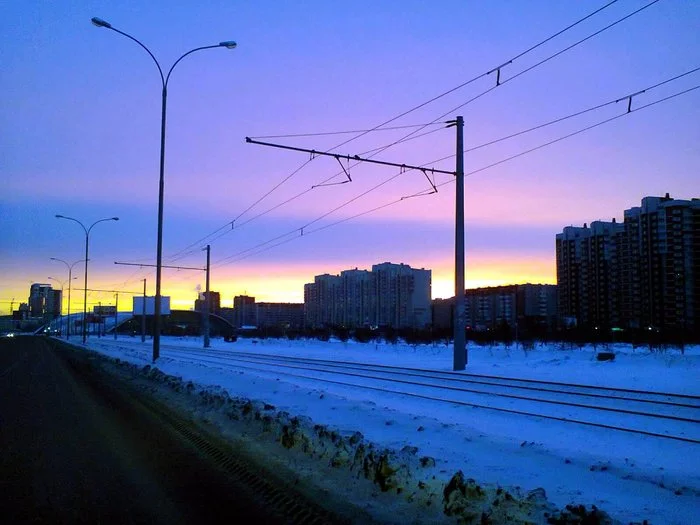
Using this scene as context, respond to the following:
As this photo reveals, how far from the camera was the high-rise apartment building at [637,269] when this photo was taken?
230ft

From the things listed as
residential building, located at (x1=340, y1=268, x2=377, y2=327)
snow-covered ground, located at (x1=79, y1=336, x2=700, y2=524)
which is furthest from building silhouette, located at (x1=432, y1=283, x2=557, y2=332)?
snow-covered ground, located at (x1=79, y1=336, x2=700, y2=524)

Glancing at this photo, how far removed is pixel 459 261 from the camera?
29469 millimetres

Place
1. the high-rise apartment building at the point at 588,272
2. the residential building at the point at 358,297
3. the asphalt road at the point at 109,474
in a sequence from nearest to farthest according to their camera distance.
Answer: the asphalt road at the point at 109,474
the high-rise apartment building at the point at 588,272
the residential building at the point at 358,297

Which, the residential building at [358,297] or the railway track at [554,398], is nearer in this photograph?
the railway track at [554,398]

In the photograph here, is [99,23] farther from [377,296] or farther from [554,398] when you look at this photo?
[377,296]

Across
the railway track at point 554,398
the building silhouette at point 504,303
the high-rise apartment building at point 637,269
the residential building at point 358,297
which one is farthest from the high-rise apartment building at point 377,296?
the railway track at point 554,398

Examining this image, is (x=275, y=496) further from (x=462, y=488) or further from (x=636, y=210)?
(x=636, y=210)

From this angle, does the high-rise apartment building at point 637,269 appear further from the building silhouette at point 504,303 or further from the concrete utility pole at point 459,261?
the concrete utility pole at point 459,261

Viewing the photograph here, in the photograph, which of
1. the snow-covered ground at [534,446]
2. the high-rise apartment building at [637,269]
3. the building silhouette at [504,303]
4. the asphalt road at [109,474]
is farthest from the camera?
the building silhouette at [504,303]

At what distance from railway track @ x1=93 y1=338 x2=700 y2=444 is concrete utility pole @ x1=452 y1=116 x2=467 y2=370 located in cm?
161

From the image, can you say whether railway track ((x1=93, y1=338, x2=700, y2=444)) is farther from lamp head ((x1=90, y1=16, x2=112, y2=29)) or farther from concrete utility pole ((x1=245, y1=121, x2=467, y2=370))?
lamp head ((x1=90, y1=16, x2=112, y2=29))

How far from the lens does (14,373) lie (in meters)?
29.6

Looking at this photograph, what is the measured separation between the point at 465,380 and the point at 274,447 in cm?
1480

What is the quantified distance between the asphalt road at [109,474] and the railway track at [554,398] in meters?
8.01
